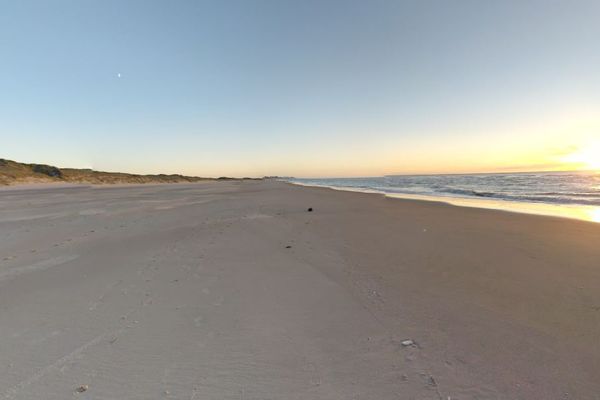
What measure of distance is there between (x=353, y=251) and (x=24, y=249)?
8935 millimetres

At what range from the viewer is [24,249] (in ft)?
27.5

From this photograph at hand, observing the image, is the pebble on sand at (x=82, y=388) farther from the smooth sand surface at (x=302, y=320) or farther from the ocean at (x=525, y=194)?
the ocean at (x=525, y=194)

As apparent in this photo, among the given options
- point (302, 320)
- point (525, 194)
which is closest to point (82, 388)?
Answer: point (302, 320)

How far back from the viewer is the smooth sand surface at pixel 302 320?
9.56ft

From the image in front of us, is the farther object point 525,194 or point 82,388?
point 525,194

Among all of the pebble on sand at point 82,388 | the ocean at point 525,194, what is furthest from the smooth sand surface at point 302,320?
the ocean at point 525,194

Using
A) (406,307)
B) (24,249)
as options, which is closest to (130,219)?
(24,249)

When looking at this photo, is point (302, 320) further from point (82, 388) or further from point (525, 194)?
point (525, 194)

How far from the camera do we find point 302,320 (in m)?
4.21

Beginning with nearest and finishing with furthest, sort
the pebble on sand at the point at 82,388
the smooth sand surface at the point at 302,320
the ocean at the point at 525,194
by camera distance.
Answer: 1. the pebble on sand at the point at 82,388
2. the smooth sand surface at the point at 302,320
3. the ocean at the point at 525,194

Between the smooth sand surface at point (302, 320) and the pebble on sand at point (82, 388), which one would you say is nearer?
the pebble on sand at point (82, 388)

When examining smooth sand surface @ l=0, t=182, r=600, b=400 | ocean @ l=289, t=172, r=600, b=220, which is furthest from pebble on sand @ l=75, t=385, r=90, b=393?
ocean @ l=289, t=172, r=600, b=220

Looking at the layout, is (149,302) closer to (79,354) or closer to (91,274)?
(79,354)

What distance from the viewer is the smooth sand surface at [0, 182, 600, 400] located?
291 centimetres
